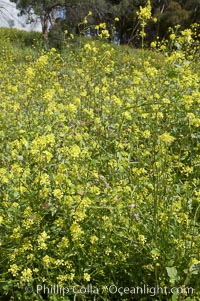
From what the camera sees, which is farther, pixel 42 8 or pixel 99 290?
pixel 42 8

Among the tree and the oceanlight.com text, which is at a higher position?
the tree

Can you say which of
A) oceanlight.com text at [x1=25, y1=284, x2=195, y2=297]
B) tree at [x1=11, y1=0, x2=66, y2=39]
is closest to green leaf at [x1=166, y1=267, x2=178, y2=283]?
oceanlight.com text at [x1=25, y1=284, x2=195, y2=297]

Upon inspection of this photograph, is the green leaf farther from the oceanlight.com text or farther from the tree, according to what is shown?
the tree

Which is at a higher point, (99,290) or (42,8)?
(42,8)

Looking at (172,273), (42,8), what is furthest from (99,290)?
(42,8)

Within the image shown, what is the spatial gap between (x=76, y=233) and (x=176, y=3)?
70.0ft

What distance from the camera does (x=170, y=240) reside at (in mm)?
1449

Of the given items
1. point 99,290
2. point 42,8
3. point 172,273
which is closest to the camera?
point 172,273

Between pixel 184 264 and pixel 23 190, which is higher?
pixel 23 190

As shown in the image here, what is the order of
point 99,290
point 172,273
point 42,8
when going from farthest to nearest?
1. point 42,8
2. point 99,290
3. point 172,273

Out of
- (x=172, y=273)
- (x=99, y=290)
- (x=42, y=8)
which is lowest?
(x=99, y=290)

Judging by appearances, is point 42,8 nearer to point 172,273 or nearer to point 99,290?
point 99,290

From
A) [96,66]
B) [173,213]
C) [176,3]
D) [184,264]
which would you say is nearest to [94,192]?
[173,213]

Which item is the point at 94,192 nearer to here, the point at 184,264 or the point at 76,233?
the point at 76,233
